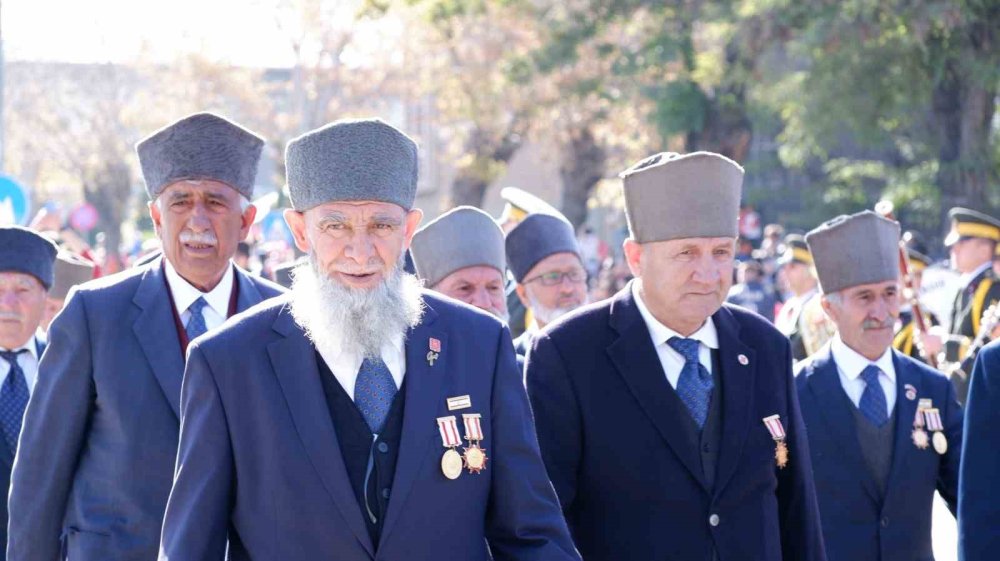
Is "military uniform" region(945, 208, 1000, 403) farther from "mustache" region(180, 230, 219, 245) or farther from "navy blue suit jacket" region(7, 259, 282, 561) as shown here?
"navy blue suit jacket" region(7, 259, 282, 561)

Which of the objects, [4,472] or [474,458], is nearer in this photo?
[474,458]

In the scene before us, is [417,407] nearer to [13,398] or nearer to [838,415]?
[838,415]

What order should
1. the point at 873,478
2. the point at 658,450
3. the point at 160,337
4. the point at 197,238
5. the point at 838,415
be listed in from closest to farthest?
the point at 658,450 < the point at 160,337 < the point at 197,238 < the point at 873,478 < the point at 838,415

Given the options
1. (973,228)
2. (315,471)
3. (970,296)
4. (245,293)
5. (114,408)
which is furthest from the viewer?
(973,228)

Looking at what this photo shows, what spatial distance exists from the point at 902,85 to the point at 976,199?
1706 millimetres

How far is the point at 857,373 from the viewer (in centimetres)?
639

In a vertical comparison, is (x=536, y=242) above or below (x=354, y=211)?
above

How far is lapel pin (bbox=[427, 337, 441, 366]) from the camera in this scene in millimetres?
4004

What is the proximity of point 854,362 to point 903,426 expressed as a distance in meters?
0.36

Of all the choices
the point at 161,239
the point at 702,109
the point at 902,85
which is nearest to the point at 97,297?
the point at 161,239

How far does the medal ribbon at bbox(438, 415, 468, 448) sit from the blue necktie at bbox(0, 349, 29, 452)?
10.2 feet

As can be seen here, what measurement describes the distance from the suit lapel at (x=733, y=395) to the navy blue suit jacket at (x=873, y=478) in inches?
55.7

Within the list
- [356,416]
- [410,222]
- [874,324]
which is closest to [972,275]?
[874,324]

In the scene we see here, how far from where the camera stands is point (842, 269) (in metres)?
6.60
